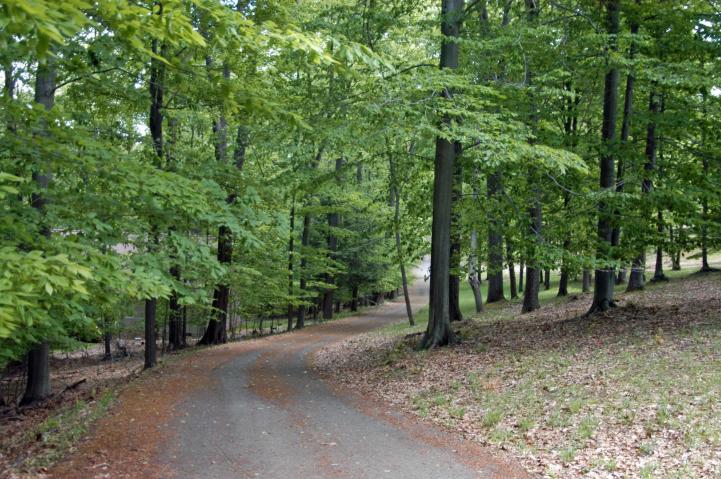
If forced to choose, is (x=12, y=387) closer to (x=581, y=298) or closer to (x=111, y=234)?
(x=111, y=234)

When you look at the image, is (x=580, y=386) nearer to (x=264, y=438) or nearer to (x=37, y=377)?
(x=264, y=438)

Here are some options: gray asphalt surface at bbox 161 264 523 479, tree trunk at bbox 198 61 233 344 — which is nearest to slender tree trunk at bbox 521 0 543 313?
gray asphalt surface at bbox 161 264 523 479

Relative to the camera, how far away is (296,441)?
26.6 ft

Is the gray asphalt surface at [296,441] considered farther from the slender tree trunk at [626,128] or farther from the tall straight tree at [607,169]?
the slender tree trunk at [626,128]

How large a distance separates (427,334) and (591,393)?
5953 millimetres

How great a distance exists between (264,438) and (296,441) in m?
0.51

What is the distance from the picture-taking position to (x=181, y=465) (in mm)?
7148

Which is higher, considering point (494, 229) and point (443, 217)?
point (443, 217)

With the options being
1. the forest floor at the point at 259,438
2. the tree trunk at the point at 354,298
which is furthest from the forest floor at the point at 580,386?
Answer: the tree trunk at the point at 354,298

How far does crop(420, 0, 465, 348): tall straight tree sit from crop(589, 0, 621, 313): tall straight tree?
11.3 feet

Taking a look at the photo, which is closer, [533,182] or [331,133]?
[331,133]

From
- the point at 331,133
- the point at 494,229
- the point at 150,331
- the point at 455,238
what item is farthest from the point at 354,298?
the point at 331,133

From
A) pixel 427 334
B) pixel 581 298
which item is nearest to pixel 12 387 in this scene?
pixel 427 334

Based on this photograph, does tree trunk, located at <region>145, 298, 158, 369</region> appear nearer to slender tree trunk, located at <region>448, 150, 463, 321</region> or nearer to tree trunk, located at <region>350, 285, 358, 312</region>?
slender tree trunk, located at <region>448, 150, 463, 321</region>
